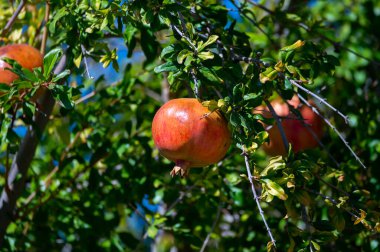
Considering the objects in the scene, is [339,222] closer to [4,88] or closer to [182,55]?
[182,55]

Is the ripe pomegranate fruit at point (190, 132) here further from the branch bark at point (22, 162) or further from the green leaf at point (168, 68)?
the branch bark at point (22, 162)

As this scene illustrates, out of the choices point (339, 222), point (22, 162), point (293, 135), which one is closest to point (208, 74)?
point (339, 222)

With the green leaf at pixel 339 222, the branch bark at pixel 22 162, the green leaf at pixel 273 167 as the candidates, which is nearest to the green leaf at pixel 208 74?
the green leaf at pixel 273 167

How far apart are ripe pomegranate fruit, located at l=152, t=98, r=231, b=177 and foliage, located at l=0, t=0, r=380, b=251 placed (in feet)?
0.11

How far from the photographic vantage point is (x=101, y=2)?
5.28 feet

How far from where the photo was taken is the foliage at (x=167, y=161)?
1.41 m

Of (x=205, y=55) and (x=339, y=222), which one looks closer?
(x=205, y=55)

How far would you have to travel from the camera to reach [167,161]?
224 cm

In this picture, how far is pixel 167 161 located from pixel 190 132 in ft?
3.10

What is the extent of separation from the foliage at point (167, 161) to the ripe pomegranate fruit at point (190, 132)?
0.11 ft

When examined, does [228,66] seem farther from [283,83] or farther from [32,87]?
[32,87]

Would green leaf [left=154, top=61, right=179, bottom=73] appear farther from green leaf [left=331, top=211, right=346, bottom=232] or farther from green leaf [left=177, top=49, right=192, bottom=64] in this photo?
green leaf [left=331, top=211, right=346, bottom=232]

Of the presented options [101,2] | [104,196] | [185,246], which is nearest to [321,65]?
[101,2]

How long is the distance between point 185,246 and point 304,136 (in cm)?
94
